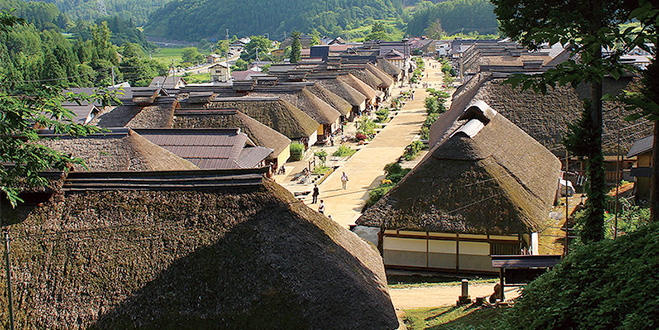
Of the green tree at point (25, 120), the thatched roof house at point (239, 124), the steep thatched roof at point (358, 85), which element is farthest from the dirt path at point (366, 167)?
the green tree at point (25, 120)

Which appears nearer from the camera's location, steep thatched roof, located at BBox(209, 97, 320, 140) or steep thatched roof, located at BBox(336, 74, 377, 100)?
steep thatched roof, located at BBox(209, 97, 320, 140)

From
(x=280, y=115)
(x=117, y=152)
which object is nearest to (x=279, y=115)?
(x=280, y=115)

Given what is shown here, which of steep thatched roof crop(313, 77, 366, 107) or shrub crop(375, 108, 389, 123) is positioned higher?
steep thatched roof crop(313, 77, 366, 107)

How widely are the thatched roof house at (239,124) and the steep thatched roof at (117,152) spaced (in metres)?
11.0

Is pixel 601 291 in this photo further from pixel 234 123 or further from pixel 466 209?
pixel 234 123

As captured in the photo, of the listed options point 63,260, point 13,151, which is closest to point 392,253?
point 63,260

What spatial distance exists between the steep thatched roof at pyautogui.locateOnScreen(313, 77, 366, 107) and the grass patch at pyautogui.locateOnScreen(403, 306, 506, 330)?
3752 cm

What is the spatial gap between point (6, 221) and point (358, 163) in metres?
26.5

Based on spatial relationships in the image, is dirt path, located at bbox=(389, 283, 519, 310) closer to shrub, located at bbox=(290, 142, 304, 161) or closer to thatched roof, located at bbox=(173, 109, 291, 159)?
thatched roof, located at bbox=(173, 109, 291, 159)

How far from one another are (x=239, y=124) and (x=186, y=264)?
2169 centimetres

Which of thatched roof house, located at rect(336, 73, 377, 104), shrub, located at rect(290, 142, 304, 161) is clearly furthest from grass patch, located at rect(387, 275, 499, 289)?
thatched roof house, located at rect(336, 73, 377, 104)

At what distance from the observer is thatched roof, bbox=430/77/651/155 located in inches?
1085

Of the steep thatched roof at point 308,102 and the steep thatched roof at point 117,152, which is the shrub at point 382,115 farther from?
the steep thatched roof at point 117,152

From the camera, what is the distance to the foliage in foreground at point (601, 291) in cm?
732
